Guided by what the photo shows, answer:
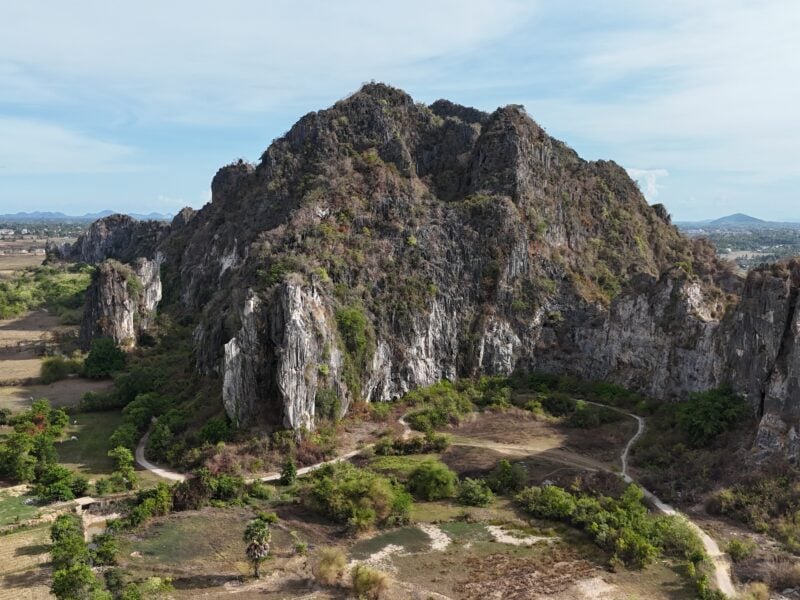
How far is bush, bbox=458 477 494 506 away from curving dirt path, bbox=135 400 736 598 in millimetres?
7412

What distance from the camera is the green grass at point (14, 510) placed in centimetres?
3925

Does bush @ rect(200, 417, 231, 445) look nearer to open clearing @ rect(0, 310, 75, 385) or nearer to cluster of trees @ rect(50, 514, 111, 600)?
cluster of trees @ rect(50, 514, 111, 600)

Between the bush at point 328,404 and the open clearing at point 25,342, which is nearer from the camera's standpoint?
the bush at point 328,404

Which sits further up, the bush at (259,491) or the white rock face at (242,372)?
the white rock face at (242,372)

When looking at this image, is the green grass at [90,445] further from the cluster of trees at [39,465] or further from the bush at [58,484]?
the bush at [58,484]

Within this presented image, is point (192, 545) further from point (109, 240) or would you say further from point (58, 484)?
point (109, 240)

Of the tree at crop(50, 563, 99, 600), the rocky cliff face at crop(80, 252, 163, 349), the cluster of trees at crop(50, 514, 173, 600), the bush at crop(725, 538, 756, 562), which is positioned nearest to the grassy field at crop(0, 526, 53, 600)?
the cluster of trees at crop(50, 514, 173, 600)

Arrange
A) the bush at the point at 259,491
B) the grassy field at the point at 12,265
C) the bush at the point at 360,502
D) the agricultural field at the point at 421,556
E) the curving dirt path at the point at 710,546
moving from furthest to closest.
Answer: the grassy field at the point at 12,265 < the bush at the point at 259,491 < the bush at the point at 360,502 < the curving dirt path at the point at 710,546 < the agricultural field at the point at 421,556

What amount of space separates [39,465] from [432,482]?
98.4 feet

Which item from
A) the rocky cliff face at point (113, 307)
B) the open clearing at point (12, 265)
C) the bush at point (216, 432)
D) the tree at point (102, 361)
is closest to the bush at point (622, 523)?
the bush at point (216, 432)

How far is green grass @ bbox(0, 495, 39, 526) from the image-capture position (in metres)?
39.2

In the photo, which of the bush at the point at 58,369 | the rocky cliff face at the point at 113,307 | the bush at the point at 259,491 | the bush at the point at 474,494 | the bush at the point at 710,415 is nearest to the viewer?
the bush at the point at 474,494

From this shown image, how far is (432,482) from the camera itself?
4394cm

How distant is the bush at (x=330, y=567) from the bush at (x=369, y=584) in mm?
1525
